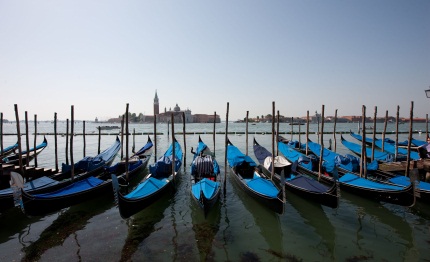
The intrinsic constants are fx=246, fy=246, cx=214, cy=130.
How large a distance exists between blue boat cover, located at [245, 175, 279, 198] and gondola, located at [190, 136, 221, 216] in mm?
1121

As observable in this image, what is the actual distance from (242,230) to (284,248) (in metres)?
1.21

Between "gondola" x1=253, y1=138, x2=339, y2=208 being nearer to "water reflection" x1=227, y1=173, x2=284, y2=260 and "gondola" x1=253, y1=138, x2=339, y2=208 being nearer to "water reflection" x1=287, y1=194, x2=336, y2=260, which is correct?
"water reflection" x1=287, y1=194, x2=336, y2=260

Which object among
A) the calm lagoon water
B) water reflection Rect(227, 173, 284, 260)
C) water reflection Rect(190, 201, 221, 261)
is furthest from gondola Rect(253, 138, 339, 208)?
water reflection Rect(190, 201, 221, 261)

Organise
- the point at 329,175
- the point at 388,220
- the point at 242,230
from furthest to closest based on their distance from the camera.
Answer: the point at 329,175 → the point at 388,220 → the point at 242,230

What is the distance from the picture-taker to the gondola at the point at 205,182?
6.59 meters

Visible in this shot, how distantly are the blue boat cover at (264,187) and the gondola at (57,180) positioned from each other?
6.32 metres

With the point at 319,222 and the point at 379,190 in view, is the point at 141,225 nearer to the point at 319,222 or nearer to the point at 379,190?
the point at 319,222

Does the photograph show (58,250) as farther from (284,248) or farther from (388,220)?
(388,220)

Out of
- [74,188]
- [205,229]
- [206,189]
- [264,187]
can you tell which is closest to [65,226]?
[74,188]

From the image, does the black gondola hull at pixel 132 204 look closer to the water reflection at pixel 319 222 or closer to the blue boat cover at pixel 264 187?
the blue boat cover at pixel 264 187

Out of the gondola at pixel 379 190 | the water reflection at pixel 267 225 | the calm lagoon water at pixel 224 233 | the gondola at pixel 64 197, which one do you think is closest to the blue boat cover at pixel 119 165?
the gondola at pixel 64 197

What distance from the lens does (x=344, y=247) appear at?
17.8 feet

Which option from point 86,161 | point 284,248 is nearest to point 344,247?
point 284,248

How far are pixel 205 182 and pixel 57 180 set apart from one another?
598 cm
